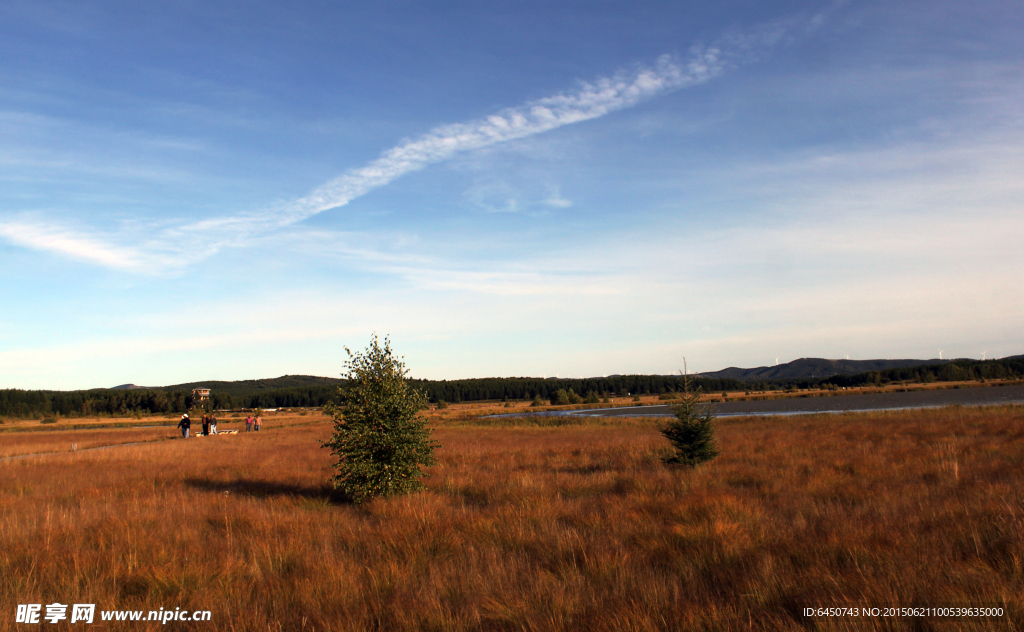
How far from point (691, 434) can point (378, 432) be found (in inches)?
387

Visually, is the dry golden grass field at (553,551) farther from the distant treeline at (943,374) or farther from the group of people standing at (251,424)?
the distant treeline at (943,374)

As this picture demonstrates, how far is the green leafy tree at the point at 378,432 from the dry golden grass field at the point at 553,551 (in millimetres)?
756

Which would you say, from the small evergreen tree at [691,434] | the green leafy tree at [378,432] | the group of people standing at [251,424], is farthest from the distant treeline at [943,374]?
the green leafy tree at [378,432]

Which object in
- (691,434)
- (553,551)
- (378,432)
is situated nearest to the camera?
(553,551)

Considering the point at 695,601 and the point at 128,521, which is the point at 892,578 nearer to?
the point at 695,601

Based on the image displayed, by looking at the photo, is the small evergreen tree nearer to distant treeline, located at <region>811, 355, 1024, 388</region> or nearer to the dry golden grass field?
the dry golden grass field

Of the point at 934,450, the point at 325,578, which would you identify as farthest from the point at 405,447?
the point at 934,450

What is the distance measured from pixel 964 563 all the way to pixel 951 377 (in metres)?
215

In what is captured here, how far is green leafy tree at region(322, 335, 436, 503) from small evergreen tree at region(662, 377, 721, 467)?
8352 millimetres

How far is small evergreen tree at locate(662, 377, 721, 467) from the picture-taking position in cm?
1684

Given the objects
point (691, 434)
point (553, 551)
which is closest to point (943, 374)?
point (691, 434)

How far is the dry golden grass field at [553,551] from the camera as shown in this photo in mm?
5086

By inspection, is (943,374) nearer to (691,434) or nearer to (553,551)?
(691,434)

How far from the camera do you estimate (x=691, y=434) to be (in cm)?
1697
